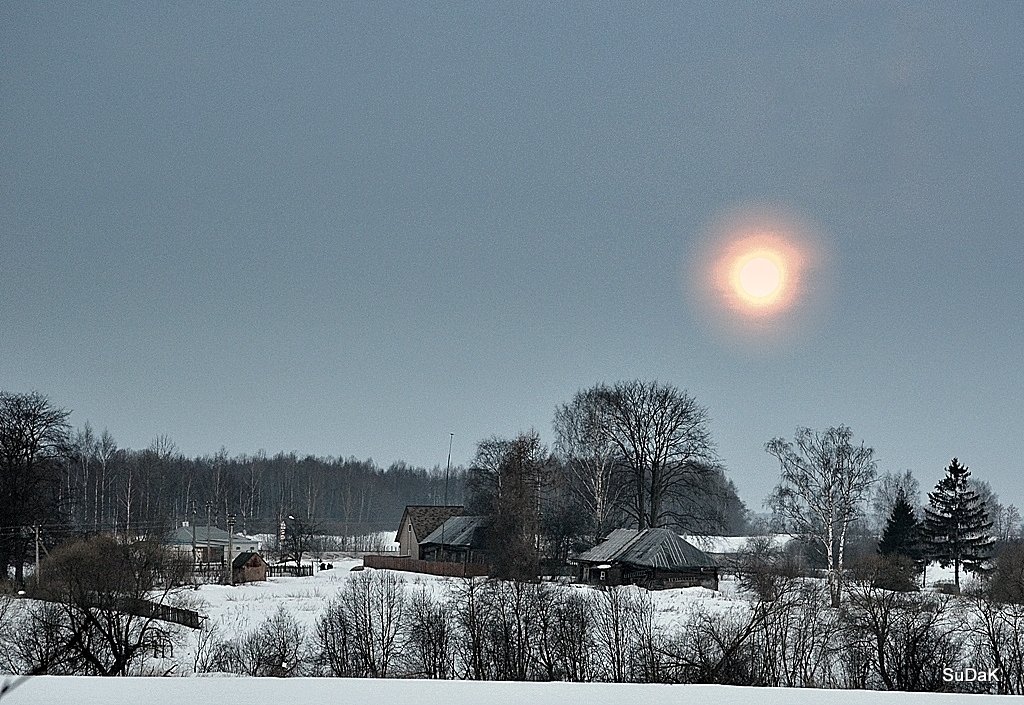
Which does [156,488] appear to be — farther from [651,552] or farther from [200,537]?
[651,552]

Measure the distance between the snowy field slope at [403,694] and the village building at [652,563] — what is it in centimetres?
2286

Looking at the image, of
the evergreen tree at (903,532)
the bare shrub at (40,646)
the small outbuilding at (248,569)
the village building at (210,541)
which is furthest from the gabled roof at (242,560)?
the evergreen tree at (903,532)

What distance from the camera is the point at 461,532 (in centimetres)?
4478

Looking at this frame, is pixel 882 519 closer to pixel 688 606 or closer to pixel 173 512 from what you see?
pixel 688 606

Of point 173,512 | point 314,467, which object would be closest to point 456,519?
point 173,512

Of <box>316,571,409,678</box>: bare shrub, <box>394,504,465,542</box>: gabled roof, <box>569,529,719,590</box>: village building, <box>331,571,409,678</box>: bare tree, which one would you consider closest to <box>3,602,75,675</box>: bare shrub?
<box>316,571,409,678</box>: bare shrub

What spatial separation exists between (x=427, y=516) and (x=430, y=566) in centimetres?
891

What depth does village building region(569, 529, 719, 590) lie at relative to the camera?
113ft

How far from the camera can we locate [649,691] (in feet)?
38.3

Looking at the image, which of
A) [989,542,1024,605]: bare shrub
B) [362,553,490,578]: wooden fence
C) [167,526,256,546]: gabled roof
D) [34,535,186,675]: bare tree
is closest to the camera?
[34,535,186,675]: bare tree

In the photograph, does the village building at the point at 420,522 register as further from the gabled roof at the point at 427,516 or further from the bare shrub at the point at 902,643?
the bare shrub at the point at 902,643

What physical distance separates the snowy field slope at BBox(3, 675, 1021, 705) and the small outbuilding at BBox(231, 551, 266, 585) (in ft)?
88.7

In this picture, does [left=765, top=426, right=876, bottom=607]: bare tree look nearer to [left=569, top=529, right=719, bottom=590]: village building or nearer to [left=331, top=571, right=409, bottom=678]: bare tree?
[left=569, top=529, right=719, bottom=590]: village building

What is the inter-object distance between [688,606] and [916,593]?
601cm
